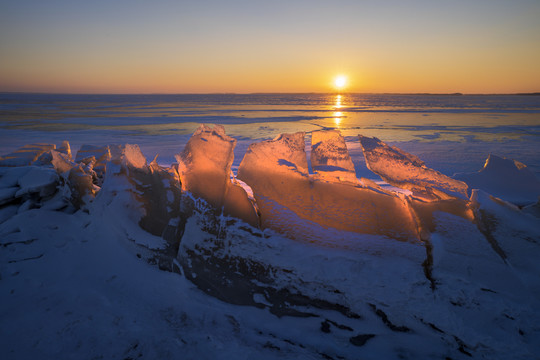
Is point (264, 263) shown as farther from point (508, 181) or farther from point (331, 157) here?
point (508, 181)

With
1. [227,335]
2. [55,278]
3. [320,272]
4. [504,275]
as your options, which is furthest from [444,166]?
[55,278]

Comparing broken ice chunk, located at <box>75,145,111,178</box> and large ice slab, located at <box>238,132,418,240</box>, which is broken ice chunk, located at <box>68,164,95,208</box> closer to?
broken ice chunk, located at <box>75,145,111,178</box>

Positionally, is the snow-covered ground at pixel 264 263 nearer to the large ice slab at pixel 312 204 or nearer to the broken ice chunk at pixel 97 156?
the large ice slab at pixel 312 204

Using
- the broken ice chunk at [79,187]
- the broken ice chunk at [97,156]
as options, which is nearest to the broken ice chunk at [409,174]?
the broken ice chunk at [79,187]

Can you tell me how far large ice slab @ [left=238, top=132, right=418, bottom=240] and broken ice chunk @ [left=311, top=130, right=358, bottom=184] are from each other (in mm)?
154

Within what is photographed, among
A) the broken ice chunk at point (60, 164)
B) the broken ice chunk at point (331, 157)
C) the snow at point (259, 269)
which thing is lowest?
the snow at point (259, 269)

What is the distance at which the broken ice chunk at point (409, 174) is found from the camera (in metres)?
1.82

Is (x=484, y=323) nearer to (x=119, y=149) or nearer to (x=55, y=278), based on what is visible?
(x=55, y=278)

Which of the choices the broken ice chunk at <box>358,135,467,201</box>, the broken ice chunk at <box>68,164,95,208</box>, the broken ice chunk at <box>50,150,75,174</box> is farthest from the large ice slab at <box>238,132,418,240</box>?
the broken ice chunk at <box>50,150,75,174</box>

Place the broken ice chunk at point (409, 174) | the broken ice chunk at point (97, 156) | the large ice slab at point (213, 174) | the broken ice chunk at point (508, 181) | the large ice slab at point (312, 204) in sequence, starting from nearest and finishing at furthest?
1. the large ice slab at point (312, 204)
2. the large ice slab at point (213, 174)
3. the broken ice chunk at point (409, 174)
4. the broken ice chunk at point (508, 181)
5. the broken ice chunk at point (97, 156)

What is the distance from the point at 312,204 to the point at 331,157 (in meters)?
0.56

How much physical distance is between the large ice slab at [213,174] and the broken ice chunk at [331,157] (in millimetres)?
563

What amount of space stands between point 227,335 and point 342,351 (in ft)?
1.43

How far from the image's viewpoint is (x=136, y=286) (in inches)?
52.4
